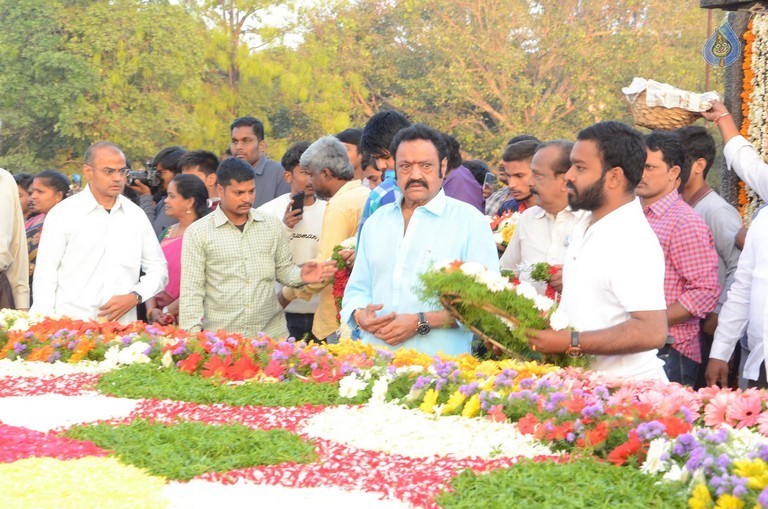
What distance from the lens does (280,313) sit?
22.8ft

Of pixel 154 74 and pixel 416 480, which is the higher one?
pixel 154 74

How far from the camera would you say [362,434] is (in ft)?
13.1

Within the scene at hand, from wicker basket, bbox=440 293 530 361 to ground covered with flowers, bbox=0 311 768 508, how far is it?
0.21 ft

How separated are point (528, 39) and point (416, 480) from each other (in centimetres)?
3080

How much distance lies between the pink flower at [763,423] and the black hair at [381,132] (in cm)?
276

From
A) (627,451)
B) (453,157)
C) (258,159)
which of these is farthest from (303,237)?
(627,451)

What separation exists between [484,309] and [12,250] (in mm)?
4404

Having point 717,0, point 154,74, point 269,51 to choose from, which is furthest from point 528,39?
point 717,0

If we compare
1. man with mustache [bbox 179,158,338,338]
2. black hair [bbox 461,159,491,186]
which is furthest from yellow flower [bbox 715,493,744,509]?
black hair [bbox 461,159,491,186]

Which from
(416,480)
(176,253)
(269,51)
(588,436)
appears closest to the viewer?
(416,480)

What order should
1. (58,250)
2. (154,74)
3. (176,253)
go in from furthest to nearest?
(154,74), (176,253), (58,250)

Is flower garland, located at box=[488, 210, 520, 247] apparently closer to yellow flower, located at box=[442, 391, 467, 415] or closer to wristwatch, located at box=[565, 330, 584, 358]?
wristwatch, located at box=[565, 330, 584, 358]

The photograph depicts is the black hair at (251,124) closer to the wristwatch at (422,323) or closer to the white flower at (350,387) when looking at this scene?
the wristwatch at (422,323)

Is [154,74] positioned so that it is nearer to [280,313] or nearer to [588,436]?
[280,313]
